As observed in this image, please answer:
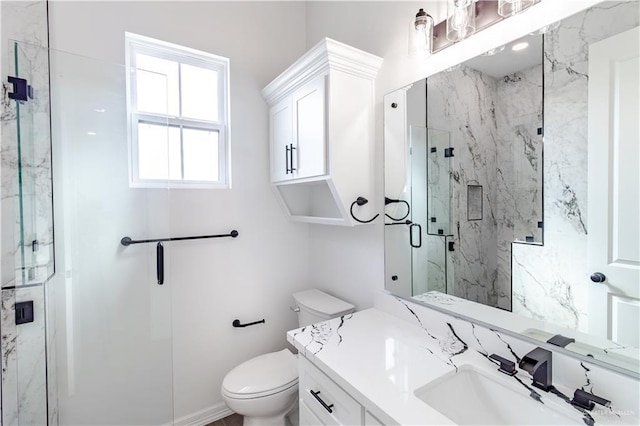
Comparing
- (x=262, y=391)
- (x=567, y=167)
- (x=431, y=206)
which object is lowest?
(x=262, y=391)

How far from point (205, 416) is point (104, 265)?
119 centimetres

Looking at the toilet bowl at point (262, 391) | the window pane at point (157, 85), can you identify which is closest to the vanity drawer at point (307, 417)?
the toilet bowl at point (262, 391)

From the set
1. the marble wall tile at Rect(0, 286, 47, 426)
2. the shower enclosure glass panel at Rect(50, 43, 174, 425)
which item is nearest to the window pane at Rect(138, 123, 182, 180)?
the shower enclosure glass panel at Rect(50, 43, 174, 425)

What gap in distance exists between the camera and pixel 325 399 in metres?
1.06

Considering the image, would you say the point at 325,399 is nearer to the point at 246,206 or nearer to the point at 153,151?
the point at 246,206

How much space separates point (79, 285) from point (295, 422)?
151cm

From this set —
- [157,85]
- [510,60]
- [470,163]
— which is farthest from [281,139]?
[510,60]

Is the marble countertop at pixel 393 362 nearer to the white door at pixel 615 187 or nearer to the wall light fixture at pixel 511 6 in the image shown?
the white door at pixel 615 187

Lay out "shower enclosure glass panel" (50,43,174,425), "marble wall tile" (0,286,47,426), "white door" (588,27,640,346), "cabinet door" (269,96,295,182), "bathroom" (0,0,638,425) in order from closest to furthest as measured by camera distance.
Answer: "white door" (588,27,640,346)
"marble wall tile" (0,286,47,426)
"bathroom" (0,0,638,425)
"shower enclosure glass panel" (50,43,174,425)
"cabinet door" (269,96,295,182)

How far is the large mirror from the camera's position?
2.53 ft

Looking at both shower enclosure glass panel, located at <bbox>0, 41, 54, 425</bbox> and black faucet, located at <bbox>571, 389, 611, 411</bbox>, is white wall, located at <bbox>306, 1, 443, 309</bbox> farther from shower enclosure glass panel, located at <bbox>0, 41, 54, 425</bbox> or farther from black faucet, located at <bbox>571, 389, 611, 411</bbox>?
shower enclosure glass panel, located at <bbox>0, 41, 54, 425</bbox>

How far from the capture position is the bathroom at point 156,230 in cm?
135

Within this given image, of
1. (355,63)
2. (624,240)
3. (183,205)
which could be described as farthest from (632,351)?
(183,205)

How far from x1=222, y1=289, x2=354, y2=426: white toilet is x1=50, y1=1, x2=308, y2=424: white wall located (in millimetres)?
368
